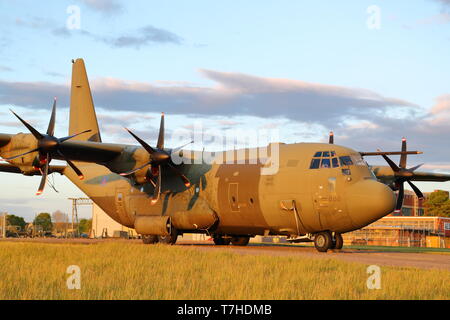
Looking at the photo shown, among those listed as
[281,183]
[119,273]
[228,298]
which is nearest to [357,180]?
[281,183]

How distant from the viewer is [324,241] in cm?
2486

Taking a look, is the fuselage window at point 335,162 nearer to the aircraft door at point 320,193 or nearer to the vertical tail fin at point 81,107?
the aircraft door at point 320,193

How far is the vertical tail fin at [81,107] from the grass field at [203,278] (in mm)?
15626

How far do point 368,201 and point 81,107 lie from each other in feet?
69.9

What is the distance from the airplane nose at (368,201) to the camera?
22812mm

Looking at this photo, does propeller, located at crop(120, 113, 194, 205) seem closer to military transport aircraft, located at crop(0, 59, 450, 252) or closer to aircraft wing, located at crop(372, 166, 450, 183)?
military transport aircraft, located at crop(0, 59, 450, 252)

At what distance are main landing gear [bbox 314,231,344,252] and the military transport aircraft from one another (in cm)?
4

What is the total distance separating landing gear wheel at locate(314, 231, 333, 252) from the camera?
24.8 metres

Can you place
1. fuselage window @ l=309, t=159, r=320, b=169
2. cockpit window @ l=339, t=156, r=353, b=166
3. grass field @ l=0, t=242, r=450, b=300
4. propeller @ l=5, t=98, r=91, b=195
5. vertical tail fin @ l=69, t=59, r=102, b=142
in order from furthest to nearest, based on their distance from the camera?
vertical tail fin @ l=69, t=59, r=102, b=142 < propeller @ l=5, t=98, r=91, b=195 < fuselage window @ l=309, t=159, r=320, b=169 < cockpit window @ l=339, t=156, r=353, b=166 < grass field @ l=0, t=242, r=450, b=300

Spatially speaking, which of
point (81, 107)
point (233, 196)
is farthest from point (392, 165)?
point (81, 107)

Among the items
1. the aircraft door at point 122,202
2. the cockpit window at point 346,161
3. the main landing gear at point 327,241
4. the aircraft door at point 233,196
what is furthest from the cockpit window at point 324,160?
the aircraft door at point 122,202

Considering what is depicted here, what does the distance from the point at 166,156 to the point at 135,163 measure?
1.97 meters

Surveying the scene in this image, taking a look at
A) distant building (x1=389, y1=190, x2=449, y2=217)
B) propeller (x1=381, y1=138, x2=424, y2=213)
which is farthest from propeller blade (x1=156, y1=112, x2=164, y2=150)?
distant building (x1=389, y1=190, x2=449, y2=217)

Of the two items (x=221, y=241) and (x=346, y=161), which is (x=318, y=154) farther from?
(x=221, y=241)
